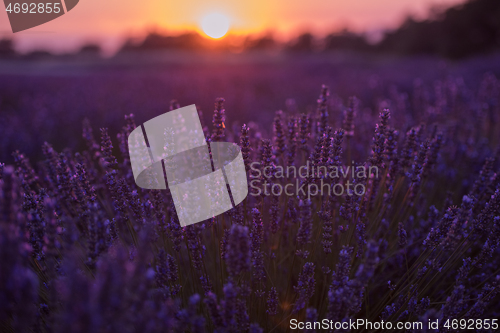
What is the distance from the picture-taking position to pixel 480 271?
2.23m

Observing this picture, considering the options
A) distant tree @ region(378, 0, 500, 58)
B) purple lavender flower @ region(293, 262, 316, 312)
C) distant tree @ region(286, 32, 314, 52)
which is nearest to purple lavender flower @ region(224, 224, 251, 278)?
purple lavender flower @ region(293, 262, 316, 312)

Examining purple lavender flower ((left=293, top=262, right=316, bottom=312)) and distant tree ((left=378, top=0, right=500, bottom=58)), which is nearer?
purple lavender flower ((left=293, top=262, right=316, bottom=312))

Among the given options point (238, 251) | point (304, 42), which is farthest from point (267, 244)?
point (304, 42)

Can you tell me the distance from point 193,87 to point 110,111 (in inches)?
96.6

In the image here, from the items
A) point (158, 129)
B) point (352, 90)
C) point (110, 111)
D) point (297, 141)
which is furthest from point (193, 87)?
point (297, 141)

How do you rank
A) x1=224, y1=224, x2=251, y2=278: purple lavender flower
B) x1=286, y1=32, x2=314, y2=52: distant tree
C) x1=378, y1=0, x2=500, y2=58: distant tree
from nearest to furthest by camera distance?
x1=224, y1=224, x2=251, y2=278: purple lavender flower → x1=378, y1=0, x2=500, y2=58: distant tree → x1=286, y1=32, x2=314, y2=52: distant tree

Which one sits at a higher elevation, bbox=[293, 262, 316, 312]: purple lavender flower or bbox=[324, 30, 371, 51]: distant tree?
bbox=[324, 30, 371, 51]: distant tree

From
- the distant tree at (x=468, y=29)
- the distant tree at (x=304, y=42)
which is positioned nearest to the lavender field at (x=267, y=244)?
the distant tree at (x=468, y=29)

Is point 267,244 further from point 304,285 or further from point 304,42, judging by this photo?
point 304,42

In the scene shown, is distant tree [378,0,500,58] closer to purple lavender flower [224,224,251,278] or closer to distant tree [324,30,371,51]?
distant tree [324,30,371,51]

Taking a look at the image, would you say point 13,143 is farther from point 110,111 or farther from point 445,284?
point 445,284

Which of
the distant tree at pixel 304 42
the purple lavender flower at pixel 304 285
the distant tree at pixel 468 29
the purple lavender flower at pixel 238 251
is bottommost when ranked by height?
the purple lavender flower at pixel 304 285

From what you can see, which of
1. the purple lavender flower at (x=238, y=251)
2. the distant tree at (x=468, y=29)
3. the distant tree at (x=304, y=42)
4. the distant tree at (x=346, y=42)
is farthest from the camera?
the distant tree at (x=304, y=42)

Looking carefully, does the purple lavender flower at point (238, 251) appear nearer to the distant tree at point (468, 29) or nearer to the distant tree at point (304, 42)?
the distant tree at point (468, 29)
